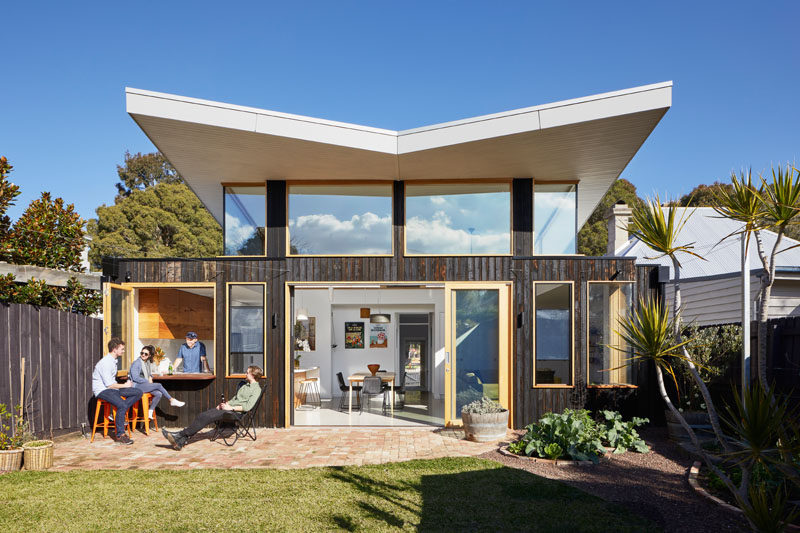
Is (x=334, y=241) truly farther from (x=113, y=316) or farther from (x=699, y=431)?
(x=699, y=431)

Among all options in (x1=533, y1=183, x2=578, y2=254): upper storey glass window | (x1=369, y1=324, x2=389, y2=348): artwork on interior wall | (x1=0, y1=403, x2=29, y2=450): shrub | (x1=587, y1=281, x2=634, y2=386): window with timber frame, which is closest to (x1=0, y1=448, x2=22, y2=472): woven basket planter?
(x1=0, y1=403, x2=29, y2=450): shrub

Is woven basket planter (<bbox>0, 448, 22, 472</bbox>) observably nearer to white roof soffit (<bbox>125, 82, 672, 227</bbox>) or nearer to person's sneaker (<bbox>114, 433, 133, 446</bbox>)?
person's sneaker (<bbox>114, 433, 133, 446</bbox>)

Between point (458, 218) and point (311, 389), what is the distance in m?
5.67

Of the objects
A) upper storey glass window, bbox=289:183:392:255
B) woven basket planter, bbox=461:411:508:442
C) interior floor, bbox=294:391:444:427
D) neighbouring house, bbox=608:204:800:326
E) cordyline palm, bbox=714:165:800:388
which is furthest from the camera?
neighbouring house, bbox=608:204:800:326

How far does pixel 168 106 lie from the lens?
275 inches

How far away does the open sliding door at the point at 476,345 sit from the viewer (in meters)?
8.56

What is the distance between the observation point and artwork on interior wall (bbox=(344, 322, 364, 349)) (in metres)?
13.3

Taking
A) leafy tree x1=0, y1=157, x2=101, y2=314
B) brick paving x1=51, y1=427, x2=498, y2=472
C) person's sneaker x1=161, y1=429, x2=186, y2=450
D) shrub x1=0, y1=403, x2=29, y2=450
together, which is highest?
leafy tree x1=0, y1=157, x2=101, y2=314

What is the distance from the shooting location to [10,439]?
615cm

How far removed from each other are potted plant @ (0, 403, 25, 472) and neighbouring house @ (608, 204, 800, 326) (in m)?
7.45

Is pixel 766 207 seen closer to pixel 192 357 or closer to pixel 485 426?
pixel 485 426

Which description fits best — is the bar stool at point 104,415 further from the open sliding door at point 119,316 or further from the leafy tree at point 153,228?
the leafy tree at point 153,228

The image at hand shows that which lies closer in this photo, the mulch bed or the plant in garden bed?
the mulch bed

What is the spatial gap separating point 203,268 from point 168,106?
2.82 m
